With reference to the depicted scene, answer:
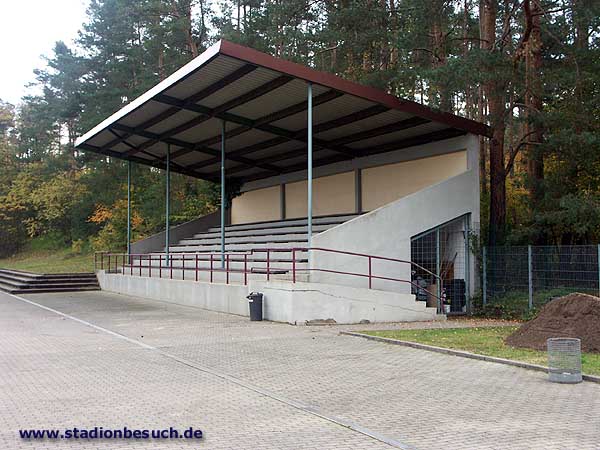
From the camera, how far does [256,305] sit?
1766cm

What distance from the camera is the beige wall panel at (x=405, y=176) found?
2236 cm

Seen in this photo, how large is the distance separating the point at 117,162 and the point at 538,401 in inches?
1695

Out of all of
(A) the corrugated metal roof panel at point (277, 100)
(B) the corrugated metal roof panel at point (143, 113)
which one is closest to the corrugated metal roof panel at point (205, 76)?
(B) the corrugated metal roof panel at point (143, 113)

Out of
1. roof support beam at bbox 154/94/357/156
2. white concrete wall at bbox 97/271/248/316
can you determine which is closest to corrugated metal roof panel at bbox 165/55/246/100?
roof support beam at bbox 154/94/357/156

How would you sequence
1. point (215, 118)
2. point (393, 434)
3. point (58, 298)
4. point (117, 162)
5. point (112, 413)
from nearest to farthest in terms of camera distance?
point (393, 434)
point (112, 413)
point (215, 118)
point (58, 298)
point (117, 162)

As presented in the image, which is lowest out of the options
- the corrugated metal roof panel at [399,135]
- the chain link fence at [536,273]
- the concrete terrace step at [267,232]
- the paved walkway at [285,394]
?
the paved walkway at [285,394]

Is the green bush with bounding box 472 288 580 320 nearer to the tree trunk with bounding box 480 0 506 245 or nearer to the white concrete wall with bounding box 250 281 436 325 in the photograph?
the white concrete wall with bounding box 250 281 436 325

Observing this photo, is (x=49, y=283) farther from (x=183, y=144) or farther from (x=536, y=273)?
(x=536, y=273)

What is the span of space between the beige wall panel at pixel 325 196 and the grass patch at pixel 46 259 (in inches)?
619

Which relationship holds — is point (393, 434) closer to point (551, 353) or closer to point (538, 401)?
point (538, 401)

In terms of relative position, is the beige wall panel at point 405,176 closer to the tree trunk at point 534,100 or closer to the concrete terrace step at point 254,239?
the tree trunk at point 534,100

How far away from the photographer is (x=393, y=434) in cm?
666

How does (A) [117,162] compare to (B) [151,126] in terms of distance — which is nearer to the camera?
(B) [151,126]

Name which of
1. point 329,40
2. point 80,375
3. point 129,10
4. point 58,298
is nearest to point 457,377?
point 80,375
